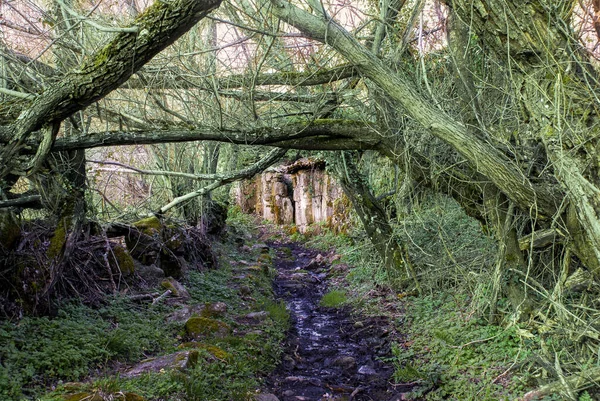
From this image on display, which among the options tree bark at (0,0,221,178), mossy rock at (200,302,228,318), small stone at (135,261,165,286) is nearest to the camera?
tree bark at (0,0,221,178)

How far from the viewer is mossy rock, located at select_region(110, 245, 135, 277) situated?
7.23m

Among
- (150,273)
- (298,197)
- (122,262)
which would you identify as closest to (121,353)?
(122,262)

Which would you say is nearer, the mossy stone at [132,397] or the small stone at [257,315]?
the mossy stone at [132,397]

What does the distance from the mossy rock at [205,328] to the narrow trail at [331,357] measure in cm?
93

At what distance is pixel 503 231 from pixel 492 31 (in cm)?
264

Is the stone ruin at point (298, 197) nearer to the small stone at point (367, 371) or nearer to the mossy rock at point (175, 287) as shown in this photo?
the mossy rock at point (175, 287)

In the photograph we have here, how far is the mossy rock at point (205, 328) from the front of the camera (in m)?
6.38

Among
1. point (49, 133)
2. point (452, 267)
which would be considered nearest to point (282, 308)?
point (452, 267)

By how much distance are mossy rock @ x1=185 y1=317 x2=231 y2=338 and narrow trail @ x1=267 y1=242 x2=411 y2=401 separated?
93 centimetres

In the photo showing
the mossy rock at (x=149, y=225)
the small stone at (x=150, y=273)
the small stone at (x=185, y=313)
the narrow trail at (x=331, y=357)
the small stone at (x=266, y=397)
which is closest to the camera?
the small stone at (x=266, y=397)

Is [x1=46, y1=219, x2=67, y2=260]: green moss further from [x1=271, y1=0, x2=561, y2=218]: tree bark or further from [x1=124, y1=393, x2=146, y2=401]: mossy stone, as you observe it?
[x1=271, y1=0, x2=561, y2=218]: tree bark

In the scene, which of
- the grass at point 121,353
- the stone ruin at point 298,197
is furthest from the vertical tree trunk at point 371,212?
the stone ruin at point 298,197

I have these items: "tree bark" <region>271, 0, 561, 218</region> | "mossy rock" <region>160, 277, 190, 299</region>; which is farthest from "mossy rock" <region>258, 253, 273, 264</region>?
"tree bark" <region>271, 0, 561, 218</region>

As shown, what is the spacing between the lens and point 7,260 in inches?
209
